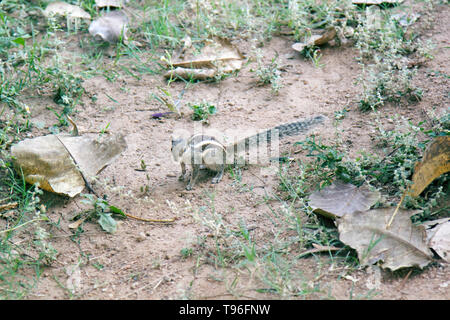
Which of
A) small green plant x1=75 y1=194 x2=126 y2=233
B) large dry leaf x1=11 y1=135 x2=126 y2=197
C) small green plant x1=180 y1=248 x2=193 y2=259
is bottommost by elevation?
small green plant x1=75 y1=194 x2=126 y2=233

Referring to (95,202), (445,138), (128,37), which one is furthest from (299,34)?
(95,202)

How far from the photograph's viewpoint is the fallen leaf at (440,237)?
8.84ft

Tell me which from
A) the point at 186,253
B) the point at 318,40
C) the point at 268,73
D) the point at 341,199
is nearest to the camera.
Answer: the point at 186,253

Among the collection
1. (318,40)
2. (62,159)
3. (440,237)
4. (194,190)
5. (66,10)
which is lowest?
(194,190)

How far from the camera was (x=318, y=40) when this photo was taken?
463cm

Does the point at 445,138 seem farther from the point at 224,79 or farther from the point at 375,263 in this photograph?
the point at 224,79

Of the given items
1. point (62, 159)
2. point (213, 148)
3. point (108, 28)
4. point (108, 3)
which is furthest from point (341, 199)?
point (108, 3)

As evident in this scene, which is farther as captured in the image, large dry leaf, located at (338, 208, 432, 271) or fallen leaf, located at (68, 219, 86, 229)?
fallen leaf, located at (68, 219, 86, 229)

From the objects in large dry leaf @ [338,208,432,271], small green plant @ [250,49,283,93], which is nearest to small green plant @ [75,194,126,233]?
large dry leaf @ [338,208,432,271]

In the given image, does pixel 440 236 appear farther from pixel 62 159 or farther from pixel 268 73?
pixel 62 159

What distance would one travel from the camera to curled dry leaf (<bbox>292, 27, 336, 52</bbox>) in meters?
4.60

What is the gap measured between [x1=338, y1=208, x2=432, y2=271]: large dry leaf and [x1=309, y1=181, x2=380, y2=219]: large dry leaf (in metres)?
0.08

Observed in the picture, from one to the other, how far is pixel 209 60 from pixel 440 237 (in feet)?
8.44

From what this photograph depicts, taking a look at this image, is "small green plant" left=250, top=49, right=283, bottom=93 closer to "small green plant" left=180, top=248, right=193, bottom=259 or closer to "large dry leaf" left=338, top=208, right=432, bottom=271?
"large dry leaf" left=338, top=208, right=432, bottom=271
